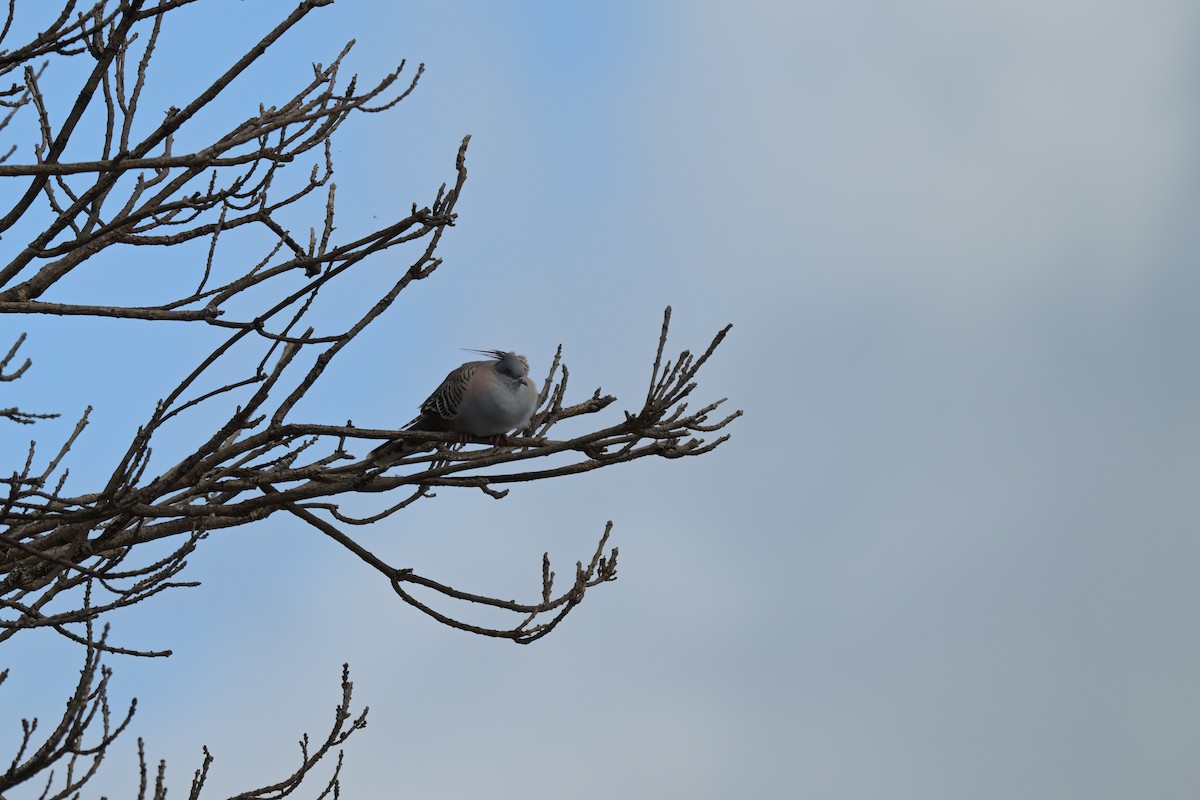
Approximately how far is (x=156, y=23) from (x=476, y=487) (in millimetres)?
2831

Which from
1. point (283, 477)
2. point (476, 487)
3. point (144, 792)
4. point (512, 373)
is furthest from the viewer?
point (512, 373)

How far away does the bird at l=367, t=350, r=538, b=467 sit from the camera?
276 inches

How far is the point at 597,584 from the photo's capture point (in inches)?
249

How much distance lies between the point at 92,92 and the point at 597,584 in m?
3.13

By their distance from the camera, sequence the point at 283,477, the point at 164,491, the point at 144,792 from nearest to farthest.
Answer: the point at 144,792 < the point at 164,491 < the point at 283,477

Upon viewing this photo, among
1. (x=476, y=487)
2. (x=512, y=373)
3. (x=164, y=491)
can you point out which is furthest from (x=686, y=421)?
(x=164, y=491)

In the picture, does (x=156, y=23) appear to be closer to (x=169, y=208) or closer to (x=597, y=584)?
(x=169, y=208)

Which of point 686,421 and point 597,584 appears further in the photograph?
point 597,584

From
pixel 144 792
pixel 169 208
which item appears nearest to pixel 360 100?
pixel 169 208

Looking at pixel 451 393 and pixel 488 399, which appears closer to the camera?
pixel 488 399

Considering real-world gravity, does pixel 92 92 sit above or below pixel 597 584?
above

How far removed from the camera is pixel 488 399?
22.9 feet

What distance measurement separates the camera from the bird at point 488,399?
7000 millimetres

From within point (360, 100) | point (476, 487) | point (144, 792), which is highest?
point (360, 100)
